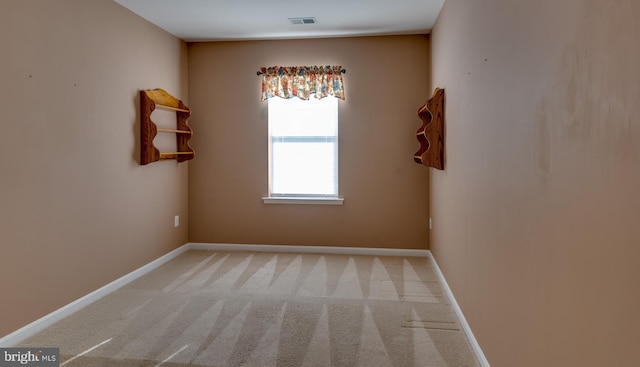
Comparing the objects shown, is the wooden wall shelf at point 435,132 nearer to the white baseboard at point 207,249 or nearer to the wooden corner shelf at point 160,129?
the white baseboard at point 207,249

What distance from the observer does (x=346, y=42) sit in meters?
4.74

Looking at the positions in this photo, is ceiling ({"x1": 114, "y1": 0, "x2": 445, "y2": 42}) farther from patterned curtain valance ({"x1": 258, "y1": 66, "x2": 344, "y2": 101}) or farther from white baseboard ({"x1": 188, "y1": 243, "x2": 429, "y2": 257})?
white baseboard ({"x1": 188, "y1": 243, "x2": 429, "y2": 257})

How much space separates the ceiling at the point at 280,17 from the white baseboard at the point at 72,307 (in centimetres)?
247

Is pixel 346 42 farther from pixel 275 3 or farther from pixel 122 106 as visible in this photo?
pixel 122 106

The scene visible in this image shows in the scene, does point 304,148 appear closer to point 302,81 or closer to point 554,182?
point 302,81

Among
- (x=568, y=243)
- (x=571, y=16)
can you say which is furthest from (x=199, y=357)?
(x=571, y=16)

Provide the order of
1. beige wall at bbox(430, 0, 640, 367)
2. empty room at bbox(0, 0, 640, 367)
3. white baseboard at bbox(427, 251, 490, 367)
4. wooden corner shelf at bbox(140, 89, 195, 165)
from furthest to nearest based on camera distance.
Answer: wooden corner shelf at bbox(140, 89, 195, 165)
white baseboard at bbox(427, 251, 490, 367)
empty room at bbox(0, 0, 640, 367)
beige wall at bbox(430, 0, 640, 367)

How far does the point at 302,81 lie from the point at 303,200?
1.40 metres

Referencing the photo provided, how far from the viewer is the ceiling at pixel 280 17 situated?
3693mm

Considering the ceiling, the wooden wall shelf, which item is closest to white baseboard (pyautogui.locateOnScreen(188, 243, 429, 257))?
the wooden wall shelf

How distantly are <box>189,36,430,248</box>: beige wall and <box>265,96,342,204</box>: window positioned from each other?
11 centimetres

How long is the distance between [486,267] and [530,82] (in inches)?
42.3

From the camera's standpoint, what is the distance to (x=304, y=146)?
4.89 meters

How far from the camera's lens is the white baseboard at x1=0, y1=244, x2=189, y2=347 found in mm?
2570
